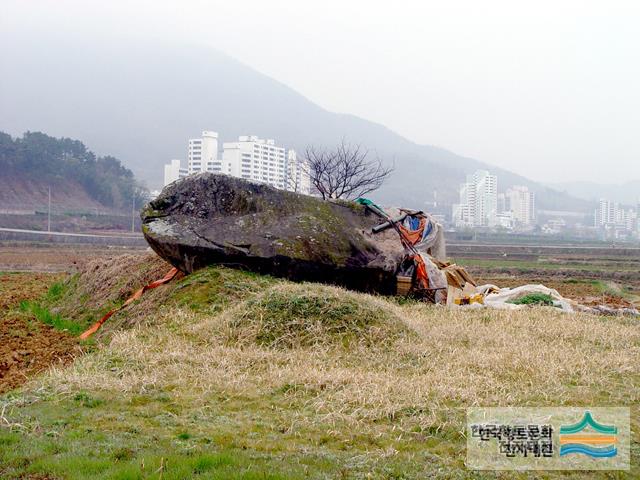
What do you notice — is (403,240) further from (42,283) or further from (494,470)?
(42,283)

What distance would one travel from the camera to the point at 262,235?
477 inches

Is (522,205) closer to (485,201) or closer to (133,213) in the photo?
(485,201)

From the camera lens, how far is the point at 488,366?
7324mm

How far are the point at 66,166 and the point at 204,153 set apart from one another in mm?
16538

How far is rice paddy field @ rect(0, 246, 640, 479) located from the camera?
4766mm

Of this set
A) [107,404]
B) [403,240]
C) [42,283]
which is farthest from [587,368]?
[42,283]

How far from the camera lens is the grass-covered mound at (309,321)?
26.5 ft

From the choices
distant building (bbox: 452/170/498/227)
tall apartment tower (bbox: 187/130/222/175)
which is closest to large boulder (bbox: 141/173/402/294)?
tall apartment tower (bbox: 187/130/222/175)

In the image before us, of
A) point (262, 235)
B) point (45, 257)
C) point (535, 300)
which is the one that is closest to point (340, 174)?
point (535, 300)

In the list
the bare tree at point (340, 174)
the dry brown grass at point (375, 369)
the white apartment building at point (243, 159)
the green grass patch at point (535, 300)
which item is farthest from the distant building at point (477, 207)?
the dry brown grass at point (375, 369)

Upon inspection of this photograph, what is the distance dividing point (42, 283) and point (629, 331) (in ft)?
49.7

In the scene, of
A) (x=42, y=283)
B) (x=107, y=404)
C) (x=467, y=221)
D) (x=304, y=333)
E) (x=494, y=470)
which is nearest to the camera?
(x=494, y=470)

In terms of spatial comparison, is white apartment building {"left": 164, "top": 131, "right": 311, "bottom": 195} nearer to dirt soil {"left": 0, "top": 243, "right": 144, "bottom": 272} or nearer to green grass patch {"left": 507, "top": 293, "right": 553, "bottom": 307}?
dirt soil {"left": 0, "top": 243, "right": 144, "bottom": 272}

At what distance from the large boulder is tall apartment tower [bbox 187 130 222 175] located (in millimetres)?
67055
